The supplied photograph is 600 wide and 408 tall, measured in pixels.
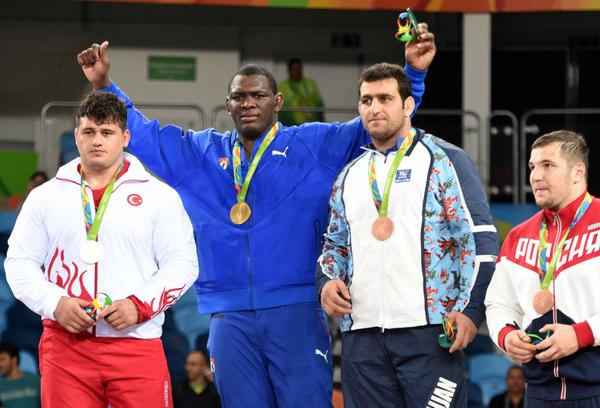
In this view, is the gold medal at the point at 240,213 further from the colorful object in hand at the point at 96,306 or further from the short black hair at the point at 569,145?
the short black hair at the point at 569,145

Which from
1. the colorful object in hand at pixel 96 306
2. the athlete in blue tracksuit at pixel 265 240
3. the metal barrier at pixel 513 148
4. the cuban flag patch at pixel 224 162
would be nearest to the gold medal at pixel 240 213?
the athlete in blue tracksuit at pixel 265 240

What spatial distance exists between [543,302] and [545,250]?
22 cm

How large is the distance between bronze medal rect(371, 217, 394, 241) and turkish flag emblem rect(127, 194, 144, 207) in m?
0.98

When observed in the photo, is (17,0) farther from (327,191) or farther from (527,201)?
(327,191)

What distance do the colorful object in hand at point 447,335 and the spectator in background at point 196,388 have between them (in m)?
4.76

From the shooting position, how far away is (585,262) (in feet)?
13.7

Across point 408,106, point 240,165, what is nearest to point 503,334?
point 408,106

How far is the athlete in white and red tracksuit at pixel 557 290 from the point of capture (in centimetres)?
414

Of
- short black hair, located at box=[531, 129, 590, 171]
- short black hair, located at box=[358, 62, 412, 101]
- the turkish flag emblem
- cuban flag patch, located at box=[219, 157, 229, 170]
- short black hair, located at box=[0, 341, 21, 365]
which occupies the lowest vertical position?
short black hair, located at box=[0, 341, 21, 365]

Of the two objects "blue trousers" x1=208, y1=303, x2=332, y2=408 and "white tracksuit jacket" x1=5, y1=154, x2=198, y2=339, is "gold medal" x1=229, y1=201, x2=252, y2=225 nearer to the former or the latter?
"blue trousers" x1=208, y1=303, x2=332, y2=408

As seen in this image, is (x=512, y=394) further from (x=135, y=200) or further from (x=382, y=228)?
(x=135, y=200)

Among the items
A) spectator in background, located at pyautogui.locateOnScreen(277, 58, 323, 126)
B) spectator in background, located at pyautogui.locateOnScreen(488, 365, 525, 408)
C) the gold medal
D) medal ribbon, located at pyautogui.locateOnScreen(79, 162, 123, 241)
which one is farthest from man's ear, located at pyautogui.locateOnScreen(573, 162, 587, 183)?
spectator in background, located at pyautogui.locateOnScreen(277, 58, 323, 126)

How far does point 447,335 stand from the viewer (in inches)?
171

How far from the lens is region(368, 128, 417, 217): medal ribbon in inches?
178
